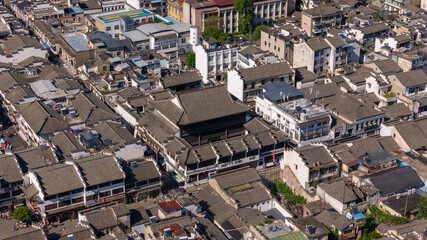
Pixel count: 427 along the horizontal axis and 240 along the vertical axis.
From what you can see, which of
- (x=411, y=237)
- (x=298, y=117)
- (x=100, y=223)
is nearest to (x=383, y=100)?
(x=298, y=117)

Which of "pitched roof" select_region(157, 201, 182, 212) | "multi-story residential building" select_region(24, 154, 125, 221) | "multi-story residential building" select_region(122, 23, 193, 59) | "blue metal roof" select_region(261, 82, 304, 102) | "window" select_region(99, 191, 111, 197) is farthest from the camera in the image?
"multi-story residential building" select_region(122, 23, 193, 59)

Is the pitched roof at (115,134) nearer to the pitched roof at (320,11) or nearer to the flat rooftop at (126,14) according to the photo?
the flat rooftop at (126,14)

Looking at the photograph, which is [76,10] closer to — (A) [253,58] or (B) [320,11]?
(A) [253,58]

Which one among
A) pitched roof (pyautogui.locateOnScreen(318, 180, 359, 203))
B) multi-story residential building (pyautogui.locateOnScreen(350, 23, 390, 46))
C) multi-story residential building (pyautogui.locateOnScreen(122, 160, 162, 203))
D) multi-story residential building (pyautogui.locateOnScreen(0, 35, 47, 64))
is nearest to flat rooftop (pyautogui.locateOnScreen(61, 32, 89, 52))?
multi-story residential building (pyautogui.locateOnScreen(0, 35, 47, 64))

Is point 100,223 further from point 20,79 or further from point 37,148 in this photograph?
point 20,79

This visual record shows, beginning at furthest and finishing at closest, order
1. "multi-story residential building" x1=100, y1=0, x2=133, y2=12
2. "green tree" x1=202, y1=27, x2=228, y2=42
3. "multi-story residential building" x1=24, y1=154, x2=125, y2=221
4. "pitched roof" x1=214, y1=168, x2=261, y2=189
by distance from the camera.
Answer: "multi-story residential building" x1=100, y1=0, x2=133, y2=12, "green tree" x1=202, y1=27, x2=228, y2=42, "pitched roof" x1=214, y1=168, x2=261, y2=189, "multi-story residential building" x1=24, y1=154, x2=125, y2=221

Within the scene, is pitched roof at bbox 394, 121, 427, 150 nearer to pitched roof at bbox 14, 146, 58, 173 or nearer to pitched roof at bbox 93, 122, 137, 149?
pitched roof at bbox 93, 122, 137, 149

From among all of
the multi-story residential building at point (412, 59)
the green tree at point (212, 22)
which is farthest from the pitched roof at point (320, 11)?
the multi-story residential building at point (412, 59)
